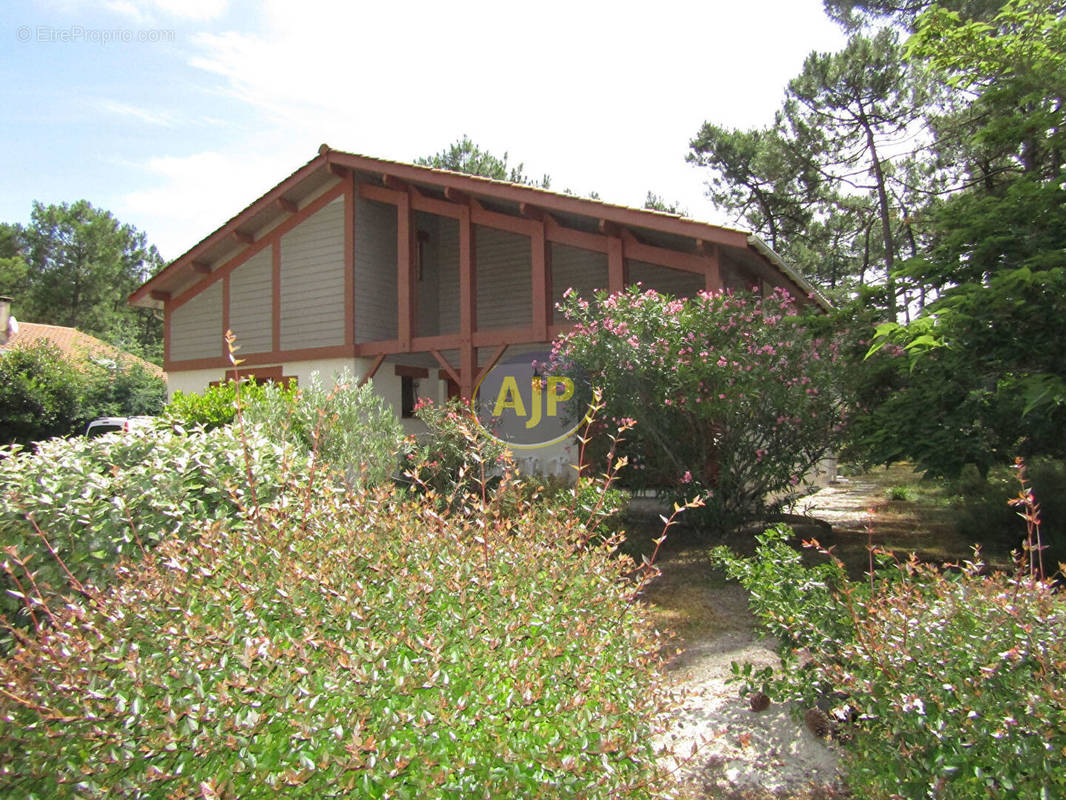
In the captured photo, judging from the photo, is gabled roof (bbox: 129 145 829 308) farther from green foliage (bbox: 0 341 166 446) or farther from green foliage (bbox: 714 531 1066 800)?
green foliage (bbox: 714 531 1066 800)

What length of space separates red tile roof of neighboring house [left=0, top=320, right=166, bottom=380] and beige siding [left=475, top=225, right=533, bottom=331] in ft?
52.0

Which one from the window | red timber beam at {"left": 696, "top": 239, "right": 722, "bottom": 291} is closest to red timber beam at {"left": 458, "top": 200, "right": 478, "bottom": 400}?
the window

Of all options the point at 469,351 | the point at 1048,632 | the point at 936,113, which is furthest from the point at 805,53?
the point at 1048,632

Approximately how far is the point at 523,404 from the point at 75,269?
145ft

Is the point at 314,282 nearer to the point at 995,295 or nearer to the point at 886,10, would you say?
the point at 995,295

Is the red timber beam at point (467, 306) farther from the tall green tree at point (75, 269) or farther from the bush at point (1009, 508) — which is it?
the tall green tree at point (75, 269)

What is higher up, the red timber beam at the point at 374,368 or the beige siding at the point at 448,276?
the beige siding at the point at 448,276

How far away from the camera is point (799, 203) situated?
27922mm

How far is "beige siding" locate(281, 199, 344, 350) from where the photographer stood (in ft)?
46.3

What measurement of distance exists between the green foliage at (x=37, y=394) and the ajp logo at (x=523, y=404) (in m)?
13.9

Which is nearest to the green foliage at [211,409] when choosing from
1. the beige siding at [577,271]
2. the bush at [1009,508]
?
the beige siding at [577,271]

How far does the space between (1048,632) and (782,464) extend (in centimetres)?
548

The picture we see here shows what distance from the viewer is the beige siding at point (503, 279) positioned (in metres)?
15.3

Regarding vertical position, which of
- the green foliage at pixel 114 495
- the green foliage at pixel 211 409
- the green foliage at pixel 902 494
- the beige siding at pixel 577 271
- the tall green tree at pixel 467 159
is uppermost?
the tall green tree at pixel 467 159
